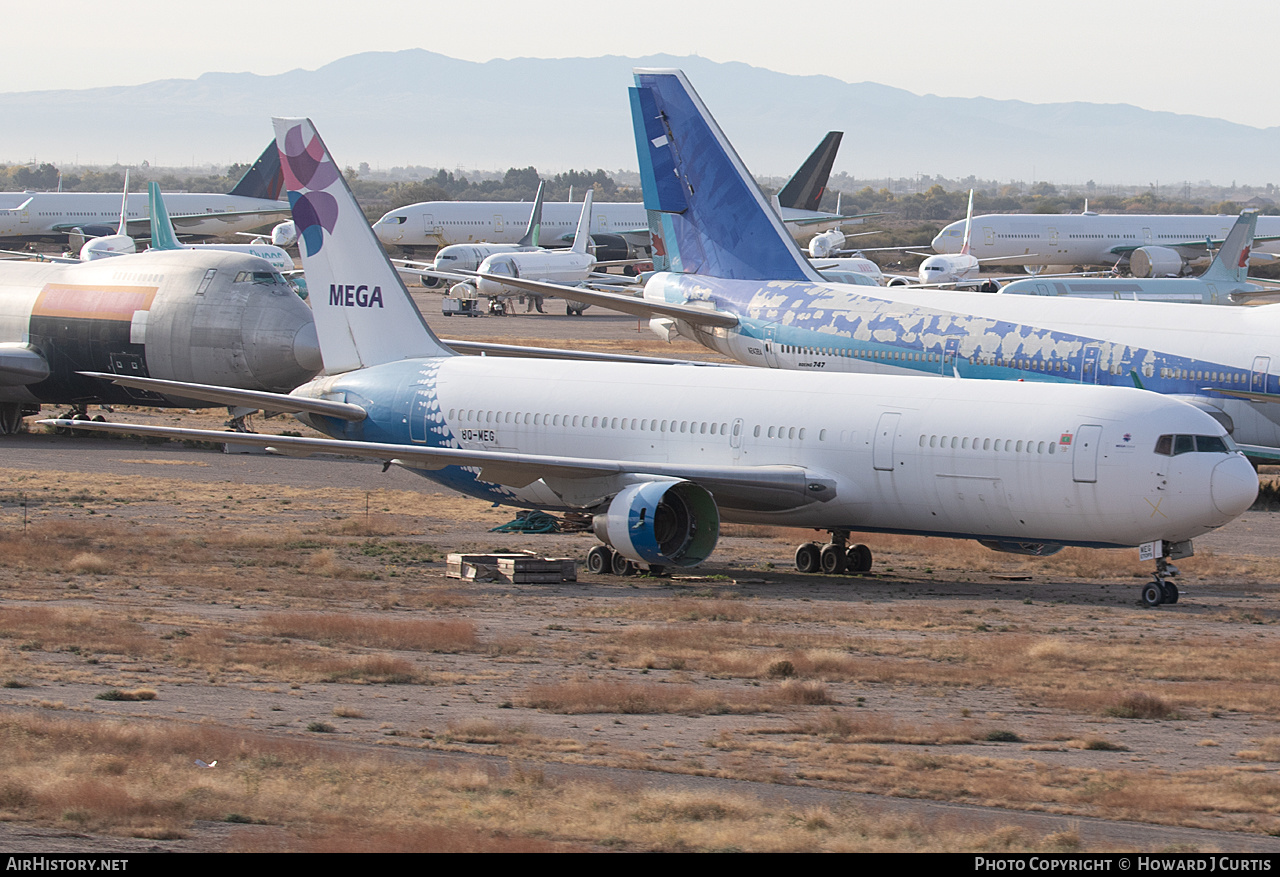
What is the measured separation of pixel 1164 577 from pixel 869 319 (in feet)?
57.0

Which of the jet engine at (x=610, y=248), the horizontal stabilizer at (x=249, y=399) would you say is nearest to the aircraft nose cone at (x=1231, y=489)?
the horizontal stabilizer at (x=249, y=399)

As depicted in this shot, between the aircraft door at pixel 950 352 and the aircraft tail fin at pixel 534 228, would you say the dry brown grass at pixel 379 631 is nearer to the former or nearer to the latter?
the aircraft door at pixel 950 352

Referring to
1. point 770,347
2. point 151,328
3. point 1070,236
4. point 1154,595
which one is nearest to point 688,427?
point 1154,595

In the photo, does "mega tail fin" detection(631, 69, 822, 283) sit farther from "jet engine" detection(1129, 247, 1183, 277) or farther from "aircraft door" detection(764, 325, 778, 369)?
"jet engine" detection(1129, 247, 1183, 277)

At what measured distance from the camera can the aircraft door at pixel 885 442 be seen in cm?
3231

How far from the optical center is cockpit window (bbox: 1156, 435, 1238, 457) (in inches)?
1177

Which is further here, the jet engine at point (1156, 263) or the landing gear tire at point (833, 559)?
the jet engine at point (1156, 263)

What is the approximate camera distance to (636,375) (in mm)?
36688

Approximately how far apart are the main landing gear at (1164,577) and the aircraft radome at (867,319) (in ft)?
27.0

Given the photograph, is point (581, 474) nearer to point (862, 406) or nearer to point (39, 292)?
point (862, 406)

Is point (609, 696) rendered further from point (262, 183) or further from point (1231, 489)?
point (262, 183)

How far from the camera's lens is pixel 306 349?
50406 mm

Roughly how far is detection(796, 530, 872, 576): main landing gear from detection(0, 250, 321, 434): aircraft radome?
21.3 metres

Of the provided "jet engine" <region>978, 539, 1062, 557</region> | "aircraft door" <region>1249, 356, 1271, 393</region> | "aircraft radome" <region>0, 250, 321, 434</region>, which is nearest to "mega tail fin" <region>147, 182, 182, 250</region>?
"aircraft radome" <region>0, 250, 321, 434</region>
